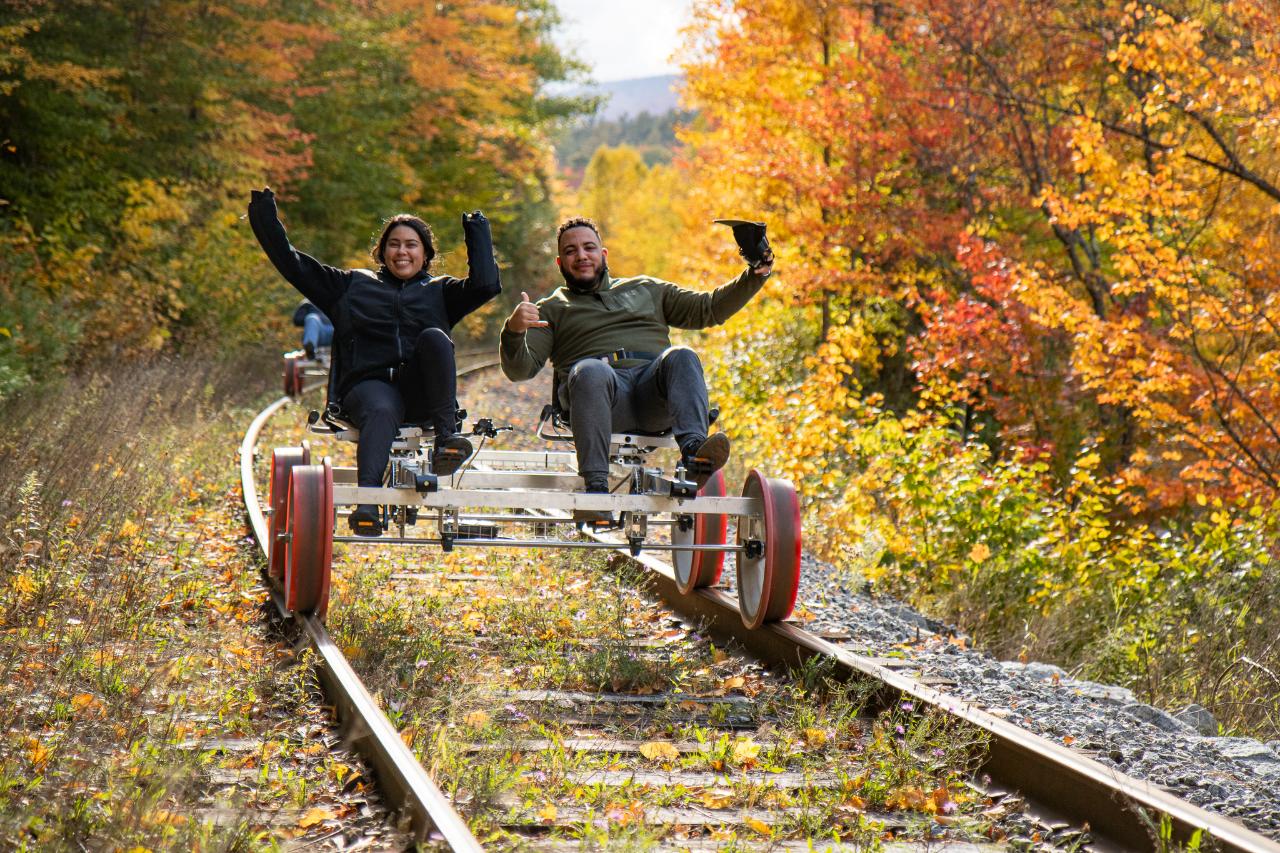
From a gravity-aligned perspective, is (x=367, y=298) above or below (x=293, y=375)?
above

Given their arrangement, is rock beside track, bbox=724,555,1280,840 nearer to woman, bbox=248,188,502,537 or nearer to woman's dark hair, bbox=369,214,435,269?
woman, bbox=248,188,502,537

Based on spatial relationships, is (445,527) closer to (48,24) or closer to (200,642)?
(200,642)

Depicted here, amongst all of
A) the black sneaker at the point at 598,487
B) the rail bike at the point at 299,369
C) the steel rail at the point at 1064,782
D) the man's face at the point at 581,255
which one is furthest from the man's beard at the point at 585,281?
the rail bike at the point at 299,369

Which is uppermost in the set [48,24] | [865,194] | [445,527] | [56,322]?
[48,24]

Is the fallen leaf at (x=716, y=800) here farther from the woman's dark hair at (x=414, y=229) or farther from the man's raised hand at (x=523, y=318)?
the woman's dark hair at (x=414, y=229)

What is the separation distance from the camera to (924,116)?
13.2 metres

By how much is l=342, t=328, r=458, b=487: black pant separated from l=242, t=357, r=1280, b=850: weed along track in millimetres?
318

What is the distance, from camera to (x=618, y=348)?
626cm

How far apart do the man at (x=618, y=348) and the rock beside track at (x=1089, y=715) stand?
1.09 metres

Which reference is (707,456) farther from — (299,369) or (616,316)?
(299,369)

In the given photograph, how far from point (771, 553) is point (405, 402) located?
1.92 meters

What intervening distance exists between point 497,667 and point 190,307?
49.1 ft

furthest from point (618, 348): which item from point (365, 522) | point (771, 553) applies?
point (365, 522)

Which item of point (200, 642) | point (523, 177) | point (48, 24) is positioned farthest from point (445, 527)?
point (523, 177)
